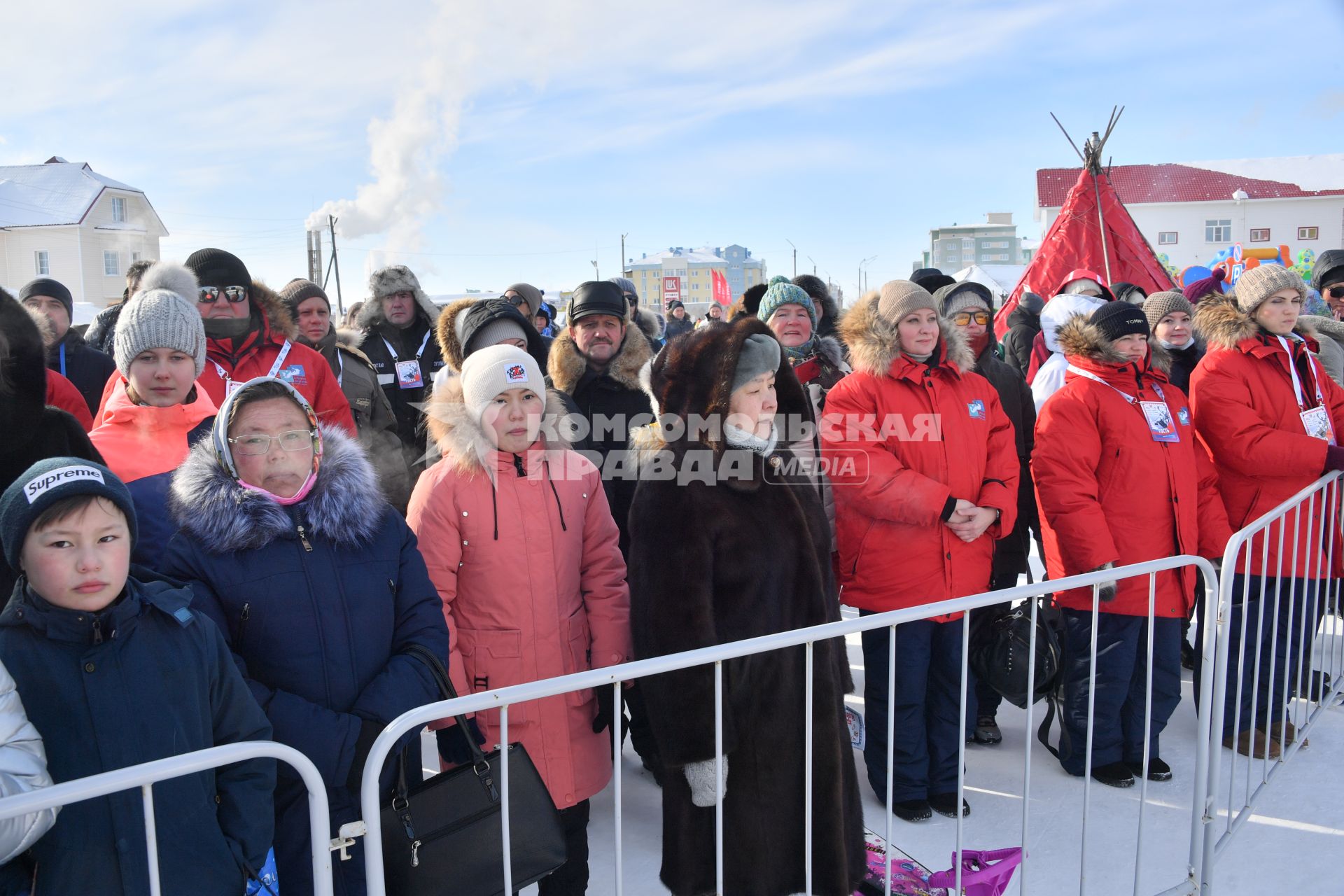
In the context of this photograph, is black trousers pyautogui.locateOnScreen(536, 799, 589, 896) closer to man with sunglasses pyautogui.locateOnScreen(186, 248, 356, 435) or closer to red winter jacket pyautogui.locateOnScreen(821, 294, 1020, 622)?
red winter jacket pyautogui.locateOnScreen(821, 294, 1020, 622)

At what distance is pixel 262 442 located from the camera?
216 cm

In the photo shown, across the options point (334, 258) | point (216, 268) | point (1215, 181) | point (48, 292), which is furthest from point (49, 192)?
point (1215, 181)

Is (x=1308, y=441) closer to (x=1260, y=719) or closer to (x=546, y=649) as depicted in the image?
(x=1260, y=719)

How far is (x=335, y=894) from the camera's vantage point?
2.14 metres

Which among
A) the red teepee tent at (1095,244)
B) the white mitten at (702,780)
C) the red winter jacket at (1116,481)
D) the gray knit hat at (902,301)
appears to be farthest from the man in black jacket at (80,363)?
the red teepee tent at (1095,244)

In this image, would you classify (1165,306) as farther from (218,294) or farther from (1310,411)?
(218,294)

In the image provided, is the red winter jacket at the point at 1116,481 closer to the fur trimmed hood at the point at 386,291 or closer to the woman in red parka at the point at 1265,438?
the woman in red parka at the point at 1265,438

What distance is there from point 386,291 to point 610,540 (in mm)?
3699

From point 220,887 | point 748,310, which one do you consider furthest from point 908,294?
point 220,887

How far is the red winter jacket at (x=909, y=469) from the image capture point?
3.44 meters

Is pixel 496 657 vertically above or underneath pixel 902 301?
underneath

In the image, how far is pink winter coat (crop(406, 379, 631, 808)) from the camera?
261 centimetres

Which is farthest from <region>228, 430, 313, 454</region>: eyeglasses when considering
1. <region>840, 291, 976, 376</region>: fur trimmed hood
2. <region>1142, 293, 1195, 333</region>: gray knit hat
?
<region>1142, 293, 1195, 333</region>: gray knit hat

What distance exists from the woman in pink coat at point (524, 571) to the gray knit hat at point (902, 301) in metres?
1.54
